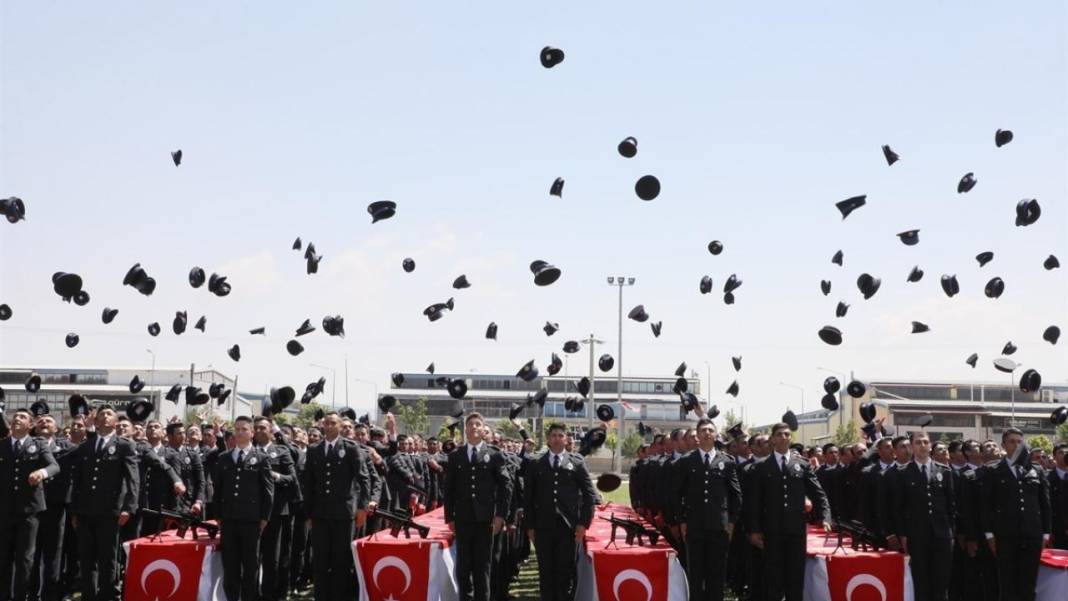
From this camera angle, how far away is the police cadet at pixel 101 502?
37.8 feet

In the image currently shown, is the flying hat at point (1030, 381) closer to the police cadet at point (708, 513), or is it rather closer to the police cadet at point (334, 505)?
the police cadet at point (708, 513)

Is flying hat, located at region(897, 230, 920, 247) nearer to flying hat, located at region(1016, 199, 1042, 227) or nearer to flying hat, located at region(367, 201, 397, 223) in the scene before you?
flying hat, located at region(1016, 199, 1042, 227)

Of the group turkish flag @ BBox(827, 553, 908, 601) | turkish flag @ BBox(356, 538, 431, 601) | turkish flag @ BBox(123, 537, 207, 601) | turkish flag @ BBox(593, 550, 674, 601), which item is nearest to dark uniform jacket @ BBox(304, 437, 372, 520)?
turkish flag @ BBox(356, 538, 431, 601)

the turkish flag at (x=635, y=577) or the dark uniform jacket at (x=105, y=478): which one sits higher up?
the dark uniform jacket at (x=105, y=478)

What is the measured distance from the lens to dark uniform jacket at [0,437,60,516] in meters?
11.7

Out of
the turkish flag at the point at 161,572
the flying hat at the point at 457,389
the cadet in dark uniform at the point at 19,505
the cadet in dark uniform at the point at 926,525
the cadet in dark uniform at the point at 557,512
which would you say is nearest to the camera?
the turkish flag at the point at 161,572

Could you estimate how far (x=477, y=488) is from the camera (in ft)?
37.8

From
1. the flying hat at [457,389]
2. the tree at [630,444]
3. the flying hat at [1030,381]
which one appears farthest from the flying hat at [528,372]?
the tree at [630,444]

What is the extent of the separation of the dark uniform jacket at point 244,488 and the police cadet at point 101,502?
3.59 feet

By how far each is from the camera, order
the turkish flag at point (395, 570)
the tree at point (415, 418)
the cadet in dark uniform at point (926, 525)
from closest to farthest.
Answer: the turkish flag at point (395, 570) → the cadet in dark uniform at point (926, 525) → the tree at point (415, 418)

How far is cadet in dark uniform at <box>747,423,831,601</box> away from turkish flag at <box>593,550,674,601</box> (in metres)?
1.43

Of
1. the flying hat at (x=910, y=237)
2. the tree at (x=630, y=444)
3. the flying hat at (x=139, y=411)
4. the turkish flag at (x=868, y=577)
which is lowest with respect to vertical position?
the tree at (x=630, y=444)

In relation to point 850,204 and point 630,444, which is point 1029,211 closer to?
point 850,204

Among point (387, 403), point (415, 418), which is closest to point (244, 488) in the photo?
point (387, 403)
